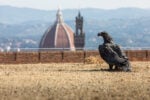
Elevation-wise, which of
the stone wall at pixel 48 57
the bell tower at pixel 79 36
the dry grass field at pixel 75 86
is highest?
the bell tower at pixel 79 36

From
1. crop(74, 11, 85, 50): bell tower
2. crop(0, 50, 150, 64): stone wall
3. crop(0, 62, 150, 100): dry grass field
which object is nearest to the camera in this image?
crop(0, 62, 150, 100): dry grass field

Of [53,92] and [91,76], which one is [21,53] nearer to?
[91,76]

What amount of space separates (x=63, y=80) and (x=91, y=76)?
303cm

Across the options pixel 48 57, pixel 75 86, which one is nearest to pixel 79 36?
pixel 48 57

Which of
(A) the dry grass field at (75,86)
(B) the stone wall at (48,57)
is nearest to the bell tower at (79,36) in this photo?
(B) the stone wall at (48,57)

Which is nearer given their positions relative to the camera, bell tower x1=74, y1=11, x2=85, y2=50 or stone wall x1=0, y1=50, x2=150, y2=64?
stone wall x1=0, y1=50, x2=150, y2=64

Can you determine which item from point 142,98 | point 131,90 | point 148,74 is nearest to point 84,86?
point 131,90

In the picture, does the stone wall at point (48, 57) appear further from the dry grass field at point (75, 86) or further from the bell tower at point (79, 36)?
the bell tower at point (79, 36)

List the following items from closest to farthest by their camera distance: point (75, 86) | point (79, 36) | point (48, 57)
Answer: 1. point (75, 86)
2. point (48, 57)
3. point (79, 36)

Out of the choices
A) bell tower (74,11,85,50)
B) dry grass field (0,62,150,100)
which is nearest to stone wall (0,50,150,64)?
dry grass field (0,62,150,100)

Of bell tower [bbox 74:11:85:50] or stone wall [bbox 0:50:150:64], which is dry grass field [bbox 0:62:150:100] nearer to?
stone wall [bbox 0:50:150:64]

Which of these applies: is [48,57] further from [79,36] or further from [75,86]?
[79,36]

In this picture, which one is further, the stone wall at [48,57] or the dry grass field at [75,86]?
the stone wall at [48,57]

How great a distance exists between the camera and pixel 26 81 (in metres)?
30.4
